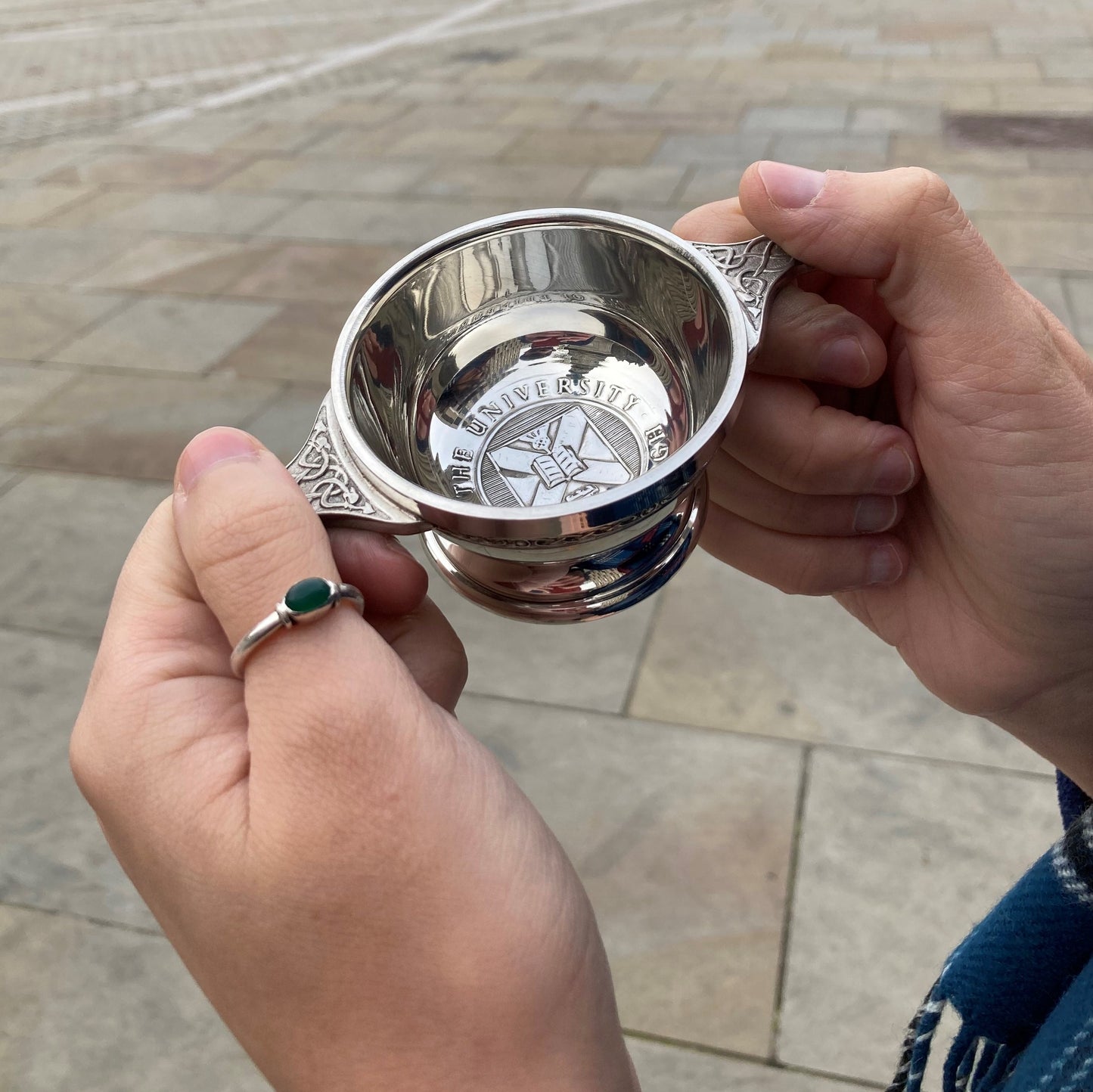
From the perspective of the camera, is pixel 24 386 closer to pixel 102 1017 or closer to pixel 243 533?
pixel 102 1017

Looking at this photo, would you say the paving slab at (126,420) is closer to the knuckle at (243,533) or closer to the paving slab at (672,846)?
the paving slab at (672,846)

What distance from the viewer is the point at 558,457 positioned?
1281mm

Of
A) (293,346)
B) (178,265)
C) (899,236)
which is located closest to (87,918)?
(899,236)

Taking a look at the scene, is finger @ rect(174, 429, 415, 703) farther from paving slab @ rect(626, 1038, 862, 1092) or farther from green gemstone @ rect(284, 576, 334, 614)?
paving slab @ rect(626, 1038, 862, 1092)

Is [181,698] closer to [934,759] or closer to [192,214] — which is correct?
[934,759]

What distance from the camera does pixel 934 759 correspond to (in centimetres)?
262

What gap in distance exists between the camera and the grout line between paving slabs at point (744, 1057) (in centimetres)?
204

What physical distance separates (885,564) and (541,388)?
732 mm

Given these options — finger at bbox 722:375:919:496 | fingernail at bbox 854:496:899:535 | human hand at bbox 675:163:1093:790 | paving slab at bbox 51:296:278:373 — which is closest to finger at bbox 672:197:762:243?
human hand at bbox 675:163:1093:790

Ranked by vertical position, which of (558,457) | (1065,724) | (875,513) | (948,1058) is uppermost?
(558,457)

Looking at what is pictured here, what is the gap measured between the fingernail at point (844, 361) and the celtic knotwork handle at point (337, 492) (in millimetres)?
707

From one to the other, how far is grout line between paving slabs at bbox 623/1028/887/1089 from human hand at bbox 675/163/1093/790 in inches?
34.7

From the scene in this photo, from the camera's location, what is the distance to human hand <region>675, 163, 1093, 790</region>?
1.36 m

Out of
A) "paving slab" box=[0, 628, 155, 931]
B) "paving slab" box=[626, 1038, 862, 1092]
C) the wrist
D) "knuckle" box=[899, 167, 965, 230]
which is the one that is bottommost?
"paving slab" box=[626, 1038, 862, 1092]
